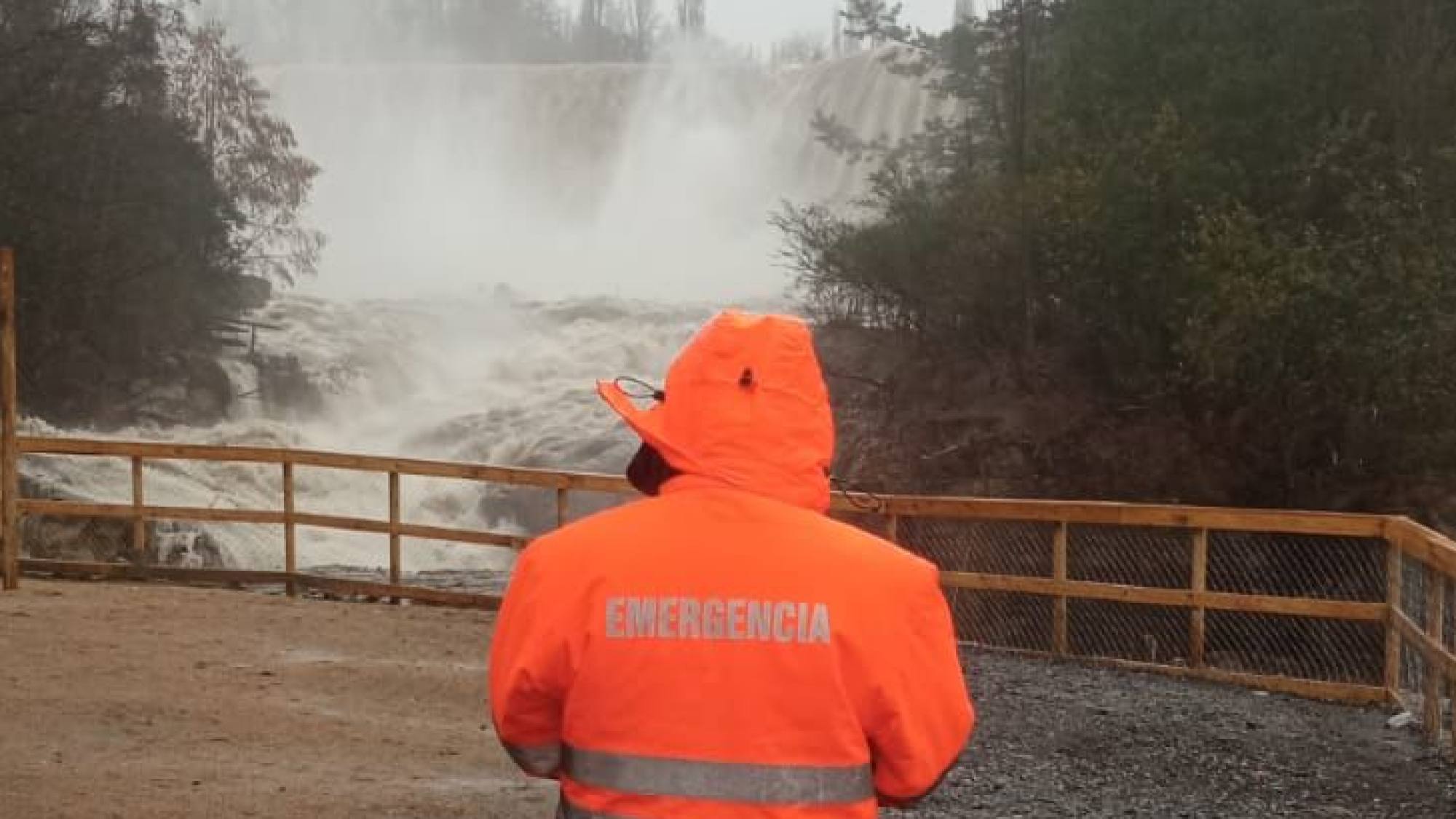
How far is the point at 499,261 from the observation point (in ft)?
222

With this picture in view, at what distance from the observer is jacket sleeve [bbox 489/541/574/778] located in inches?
99.4

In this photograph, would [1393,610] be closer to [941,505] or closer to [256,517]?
[941,505]

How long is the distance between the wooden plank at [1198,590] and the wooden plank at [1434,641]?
5.42 ft

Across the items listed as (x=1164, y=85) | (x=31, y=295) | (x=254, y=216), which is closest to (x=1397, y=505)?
(x=1164, y=85)

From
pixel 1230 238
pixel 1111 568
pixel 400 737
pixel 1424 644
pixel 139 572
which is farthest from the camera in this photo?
pixel 1230 238

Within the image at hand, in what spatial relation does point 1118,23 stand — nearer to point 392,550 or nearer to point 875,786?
point 392,550

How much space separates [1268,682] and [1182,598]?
802 mm

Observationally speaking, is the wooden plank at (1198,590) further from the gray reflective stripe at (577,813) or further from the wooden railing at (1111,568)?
the gray reflective stripe at (577,813)

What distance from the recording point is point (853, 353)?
29.1 m

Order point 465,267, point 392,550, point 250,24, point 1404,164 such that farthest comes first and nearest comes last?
1. point 250,24
2. point 465,267
3. point 1404,164
4. point 392,550

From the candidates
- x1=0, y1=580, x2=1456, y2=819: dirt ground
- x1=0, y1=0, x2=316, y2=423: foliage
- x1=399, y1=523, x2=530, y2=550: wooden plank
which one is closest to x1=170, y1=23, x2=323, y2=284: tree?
x1=0, y1=0, x2=316, y2=423: foliage

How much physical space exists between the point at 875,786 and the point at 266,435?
28.6 meters

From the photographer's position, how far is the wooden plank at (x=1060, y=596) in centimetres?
1121

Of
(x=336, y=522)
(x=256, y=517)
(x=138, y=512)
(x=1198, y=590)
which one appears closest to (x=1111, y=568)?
(x=1198, y=590)
